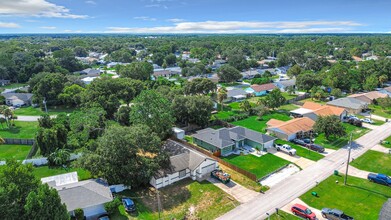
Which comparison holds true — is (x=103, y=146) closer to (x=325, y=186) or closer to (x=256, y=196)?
(x=256, y=196)

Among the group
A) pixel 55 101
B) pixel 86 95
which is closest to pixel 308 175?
pixel 86 95

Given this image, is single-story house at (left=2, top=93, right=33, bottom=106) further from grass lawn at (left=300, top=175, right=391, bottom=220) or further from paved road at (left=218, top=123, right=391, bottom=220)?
grass lawn at (left=300, top=175, right=391, bottom=220)

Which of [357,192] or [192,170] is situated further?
[192,170]

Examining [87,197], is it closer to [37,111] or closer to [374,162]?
[374,162]

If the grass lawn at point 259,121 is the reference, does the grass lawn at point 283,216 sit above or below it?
below

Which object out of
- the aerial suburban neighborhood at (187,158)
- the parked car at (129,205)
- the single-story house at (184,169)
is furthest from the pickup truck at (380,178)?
the parked car at (129,205)

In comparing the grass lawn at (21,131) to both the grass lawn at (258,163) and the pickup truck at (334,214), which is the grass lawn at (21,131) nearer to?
the grass lawn at (258,163)

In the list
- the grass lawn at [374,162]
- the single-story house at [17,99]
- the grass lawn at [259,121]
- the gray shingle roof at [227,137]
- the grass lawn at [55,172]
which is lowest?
the grass lawn at [374,162]
